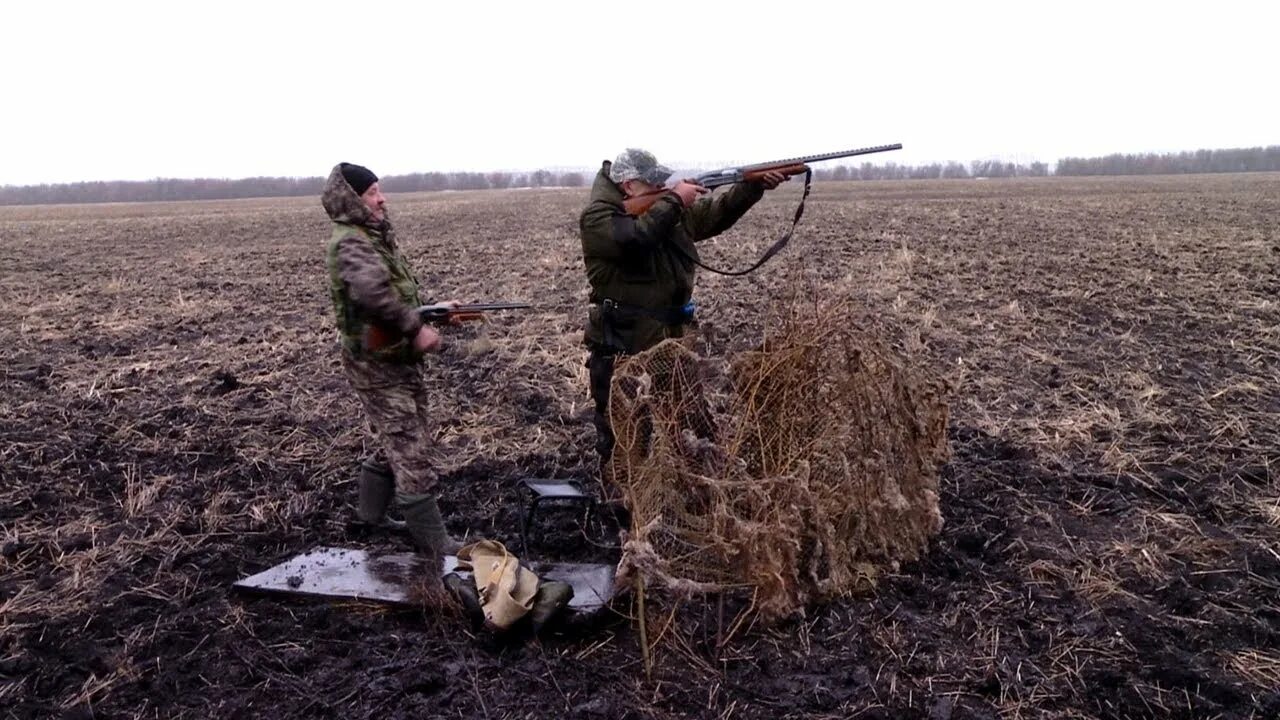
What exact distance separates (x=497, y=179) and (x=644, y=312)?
89.8 m

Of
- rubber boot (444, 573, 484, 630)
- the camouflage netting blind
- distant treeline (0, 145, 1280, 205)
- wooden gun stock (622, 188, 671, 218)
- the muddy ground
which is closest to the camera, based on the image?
the muddy ground

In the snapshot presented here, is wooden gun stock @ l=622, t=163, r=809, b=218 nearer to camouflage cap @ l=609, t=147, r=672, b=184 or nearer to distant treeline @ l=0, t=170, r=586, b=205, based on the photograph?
camouflage cap @ l=609, t=147, r=672, b=184

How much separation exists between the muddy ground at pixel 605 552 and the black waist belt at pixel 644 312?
21 cm

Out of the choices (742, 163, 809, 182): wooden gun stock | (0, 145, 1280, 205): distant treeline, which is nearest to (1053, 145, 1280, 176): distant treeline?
(0, 145, 1280, 205): distant treeline

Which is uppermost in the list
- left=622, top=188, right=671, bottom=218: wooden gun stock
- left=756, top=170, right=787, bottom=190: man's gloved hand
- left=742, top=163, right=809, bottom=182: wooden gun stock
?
left=742, top=163, right=809, bottom=182: wooden gun stock

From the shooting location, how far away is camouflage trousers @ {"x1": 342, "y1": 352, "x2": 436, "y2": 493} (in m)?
4.52

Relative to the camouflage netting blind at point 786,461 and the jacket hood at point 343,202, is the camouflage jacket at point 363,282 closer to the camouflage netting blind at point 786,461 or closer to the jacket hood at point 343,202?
the jacket hood at point 343,202

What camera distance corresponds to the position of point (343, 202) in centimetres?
426

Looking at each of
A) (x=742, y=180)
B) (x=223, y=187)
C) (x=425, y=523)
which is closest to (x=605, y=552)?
(x=425, y=523)

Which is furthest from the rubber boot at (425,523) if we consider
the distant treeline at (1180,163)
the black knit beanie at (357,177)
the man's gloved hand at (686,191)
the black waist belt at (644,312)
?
the distant treeline at (1180,163)

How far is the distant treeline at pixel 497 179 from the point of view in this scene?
76125 millimetres

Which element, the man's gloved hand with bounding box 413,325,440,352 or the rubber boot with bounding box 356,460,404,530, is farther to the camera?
the rubber boot with bounding box 356,460,404,530

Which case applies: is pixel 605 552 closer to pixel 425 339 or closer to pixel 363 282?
pixel 425 339

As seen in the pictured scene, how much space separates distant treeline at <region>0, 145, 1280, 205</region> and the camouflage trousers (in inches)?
2913
